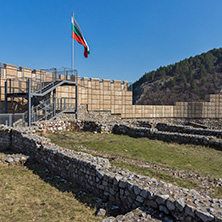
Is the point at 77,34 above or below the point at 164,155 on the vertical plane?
above

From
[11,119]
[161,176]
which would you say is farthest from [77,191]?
[11,119]

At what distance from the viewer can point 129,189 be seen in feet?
→ 15.2

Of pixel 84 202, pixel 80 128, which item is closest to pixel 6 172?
pixel 84 202

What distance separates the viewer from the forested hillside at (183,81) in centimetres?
4934

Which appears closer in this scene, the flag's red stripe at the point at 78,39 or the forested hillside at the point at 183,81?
the flag's red stripe at the point at 78,39

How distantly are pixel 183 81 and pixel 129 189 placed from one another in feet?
182

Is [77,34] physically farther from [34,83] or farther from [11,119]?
[11,119]

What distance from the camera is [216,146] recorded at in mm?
11023

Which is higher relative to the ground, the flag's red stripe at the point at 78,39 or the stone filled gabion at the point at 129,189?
the flag's red stripe at the point at 78,39

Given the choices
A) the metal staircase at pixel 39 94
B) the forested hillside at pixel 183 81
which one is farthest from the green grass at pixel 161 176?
the forested hillside at pixel 183 81

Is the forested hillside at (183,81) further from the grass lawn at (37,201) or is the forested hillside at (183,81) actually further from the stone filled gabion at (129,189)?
the grass lawn at (37,201)

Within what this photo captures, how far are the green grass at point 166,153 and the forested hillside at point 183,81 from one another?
30.4 metres

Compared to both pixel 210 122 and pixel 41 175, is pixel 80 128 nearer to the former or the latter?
pixel 41 175

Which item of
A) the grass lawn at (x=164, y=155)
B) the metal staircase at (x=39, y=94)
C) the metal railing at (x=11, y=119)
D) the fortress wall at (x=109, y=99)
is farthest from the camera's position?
the fortress wall at (x=109, y=99)
